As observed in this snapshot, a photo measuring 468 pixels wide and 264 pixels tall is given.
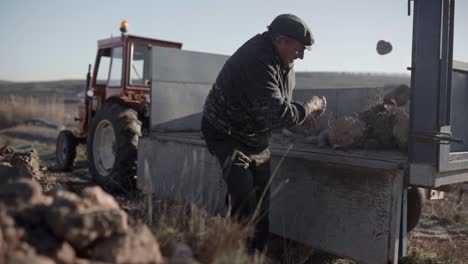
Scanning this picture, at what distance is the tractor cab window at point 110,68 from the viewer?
698 cm

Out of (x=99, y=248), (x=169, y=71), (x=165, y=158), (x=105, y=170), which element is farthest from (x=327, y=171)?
(x=105, y=170)

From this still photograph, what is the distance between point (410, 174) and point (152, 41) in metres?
5.08

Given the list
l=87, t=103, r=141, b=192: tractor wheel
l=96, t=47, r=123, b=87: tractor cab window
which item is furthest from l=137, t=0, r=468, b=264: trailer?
l=96, t=47, r=123, b=87: tractor cab window

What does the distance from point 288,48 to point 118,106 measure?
3.50 meters

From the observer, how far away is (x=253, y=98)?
3125 mm

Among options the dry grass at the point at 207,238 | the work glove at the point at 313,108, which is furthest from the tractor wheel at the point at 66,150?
the dry grass at the point at 207,238

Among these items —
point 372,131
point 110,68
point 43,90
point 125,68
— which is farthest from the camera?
point 43,90

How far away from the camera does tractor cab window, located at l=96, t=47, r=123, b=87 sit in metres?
6.98

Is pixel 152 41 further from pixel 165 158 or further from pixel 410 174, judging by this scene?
pixel 410 174

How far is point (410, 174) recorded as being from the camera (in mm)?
2861

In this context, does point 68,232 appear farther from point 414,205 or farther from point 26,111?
point 26,111

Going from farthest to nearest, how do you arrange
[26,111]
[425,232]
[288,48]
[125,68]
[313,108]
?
[26,111] < [125,68] < [425,232] < [313,108] < [288,48]

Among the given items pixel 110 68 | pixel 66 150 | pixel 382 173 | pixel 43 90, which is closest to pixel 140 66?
pixel 110 68

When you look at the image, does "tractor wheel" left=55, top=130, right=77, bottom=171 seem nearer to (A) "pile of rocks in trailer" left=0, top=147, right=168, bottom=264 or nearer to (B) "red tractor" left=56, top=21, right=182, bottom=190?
(B) "red tractor" left=56, top=21, right=182, bottom=190
